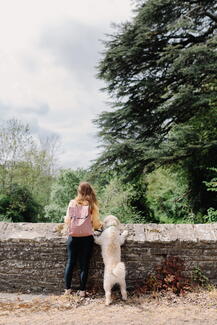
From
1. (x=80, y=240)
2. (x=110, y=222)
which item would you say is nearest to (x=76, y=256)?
(x=80, y=240)

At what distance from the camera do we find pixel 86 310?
3652 millimetres

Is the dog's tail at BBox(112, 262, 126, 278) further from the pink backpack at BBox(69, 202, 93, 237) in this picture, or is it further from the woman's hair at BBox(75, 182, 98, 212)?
the woman's hair at BBox(75, 182, 98, 212)

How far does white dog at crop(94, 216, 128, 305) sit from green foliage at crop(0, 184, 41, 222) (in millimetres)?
8827

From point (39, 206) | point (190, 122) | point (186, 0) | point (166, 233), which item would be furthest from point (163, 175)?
point (166, 233)

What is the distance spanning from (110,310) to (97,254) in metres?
0.85

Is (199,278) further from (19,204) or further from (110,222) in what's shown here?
(19,204)

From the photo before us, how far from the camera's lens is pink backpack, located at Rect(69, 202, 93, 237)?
13.4 feet

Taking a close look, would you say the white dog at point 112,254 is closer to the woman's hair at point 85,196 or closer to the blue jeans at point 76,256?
the blue jeans at point 76,256

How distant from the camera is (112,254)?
13.0 ft

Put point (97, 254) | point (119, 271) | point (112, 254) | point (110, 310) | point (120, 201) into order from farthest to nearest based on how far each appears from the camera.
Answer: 1. point (120, 201)
2. point (97, 254)
3. point (112, 254)
4. point (119, 271)
5. point (110, 310)

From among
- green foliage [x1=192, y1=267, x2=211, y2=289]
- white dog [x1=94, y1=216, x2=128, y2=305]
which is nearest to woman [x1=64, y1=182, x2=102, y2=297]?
white dog [x1=94, y1=216, x2=128, y2=305]

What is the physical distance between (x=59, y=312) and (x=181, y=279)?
5.38 ft

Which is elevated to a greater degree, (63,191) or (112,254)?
(63,191)

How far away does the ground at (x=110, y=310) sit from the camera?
3.34m
